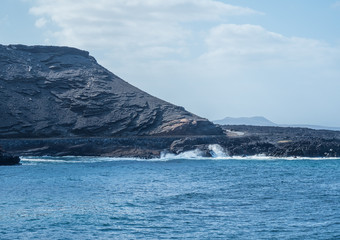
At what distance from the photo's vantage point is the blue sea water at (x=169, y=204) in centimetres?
2314

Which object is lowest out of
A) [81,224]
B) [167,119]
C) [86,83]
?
[81,224]

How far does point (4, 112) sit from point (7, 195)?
50.1 meters

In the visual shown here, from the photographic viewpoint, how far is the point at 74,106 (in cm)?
8494

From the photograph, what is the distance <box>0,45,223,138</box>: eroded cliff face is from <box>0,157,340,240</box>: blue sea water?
99.0ft

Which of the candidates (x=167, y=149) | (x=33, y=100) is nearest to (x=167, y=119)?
(x=167, y=149)

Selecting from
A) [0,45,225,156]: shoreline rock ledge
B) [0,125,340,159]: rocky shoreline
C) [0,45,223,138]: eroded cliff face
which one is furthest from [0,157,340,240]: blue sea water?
[0,45,223,138]: eroded cliff face

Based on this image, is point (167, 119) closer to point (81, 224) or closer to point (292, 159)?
point (292, 159)

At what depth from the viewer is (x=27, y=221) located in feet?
82.4

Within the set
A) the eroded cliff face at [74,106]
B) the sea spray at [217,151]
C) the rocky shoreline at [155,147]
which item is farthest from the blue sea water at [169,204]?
the eroded cliff face at [74,106]

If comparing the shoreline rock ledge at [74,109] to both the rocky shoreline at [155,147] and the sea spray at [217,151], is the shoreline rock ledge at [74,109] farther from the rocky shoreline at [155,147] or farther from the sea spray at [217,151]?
the sea spray at [217,151]

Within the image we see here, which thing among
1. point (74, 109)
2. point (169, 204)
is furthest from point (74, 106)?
point (169, 204)

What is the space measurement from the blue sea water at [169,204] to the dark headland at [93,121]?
2237cm

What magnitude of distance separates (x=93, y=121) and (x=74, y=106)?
15.8ft

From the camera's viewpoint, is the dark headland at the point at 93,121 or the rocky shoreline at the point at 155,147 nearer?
the rocky shoreline at the point at 155,147
